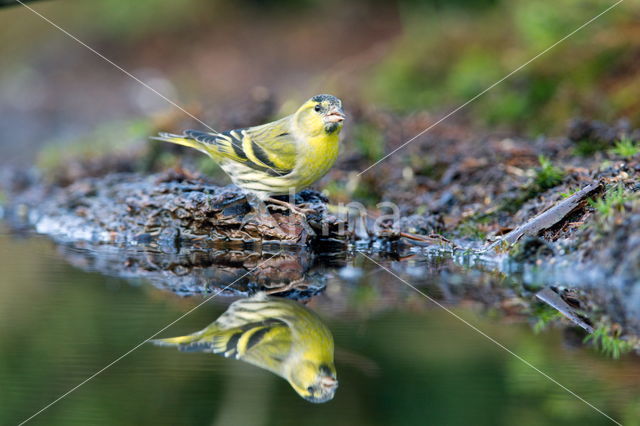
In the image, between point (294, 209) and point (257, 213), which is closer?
point (294, 209)

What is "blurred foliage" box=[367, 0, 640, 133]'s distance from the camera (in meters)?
9.29

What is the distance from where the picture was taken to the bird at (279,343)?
3225mm

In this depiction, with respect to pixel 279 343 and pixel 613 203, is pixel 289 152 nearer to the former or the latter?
pixel 613 203

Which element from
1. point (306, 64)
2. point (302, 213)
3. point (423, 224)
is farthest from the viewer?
point (306, 64)

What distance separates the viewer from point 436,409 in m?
2.88

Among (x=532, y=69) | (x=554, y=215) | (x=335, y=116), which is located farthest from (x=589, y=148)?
(x=532, y=69)

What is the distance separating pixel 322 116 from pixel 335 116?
0.33 feet

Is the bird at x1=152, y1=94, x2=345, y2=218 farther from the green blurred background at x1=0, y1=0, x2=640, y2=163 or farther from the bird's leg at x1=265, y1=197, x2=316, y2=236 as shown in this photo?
the green blurred background at x1=0, y1=0, x2=640, y2=163

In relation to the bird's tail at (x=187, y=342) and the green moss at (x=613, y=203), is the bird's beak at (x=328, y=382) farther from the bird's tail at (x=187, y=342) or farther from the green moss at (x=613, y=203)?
the green moss at (x=613, y=203)

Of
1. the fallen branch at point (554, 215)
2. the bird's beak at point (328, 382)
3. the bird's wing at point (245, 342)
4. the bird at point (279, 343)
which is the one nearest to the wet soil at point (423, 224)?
the fallen branch at point (554, 215)

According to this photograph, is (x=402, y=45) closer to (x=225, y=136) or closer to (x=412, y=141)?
(x=412, y=141)

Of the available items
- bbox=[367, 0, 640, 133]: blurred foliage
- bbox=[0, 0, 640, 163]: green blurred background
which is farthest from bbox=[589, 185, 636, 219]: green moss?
bbox=[367, 0, 640, 133]: blurred foliage

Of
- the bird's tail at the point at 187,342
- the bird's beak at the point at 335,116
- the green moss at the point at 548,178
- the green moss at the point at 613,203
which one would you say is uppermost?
the bird's beak at the point at 335,116

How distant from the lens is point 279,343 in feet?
11.7
